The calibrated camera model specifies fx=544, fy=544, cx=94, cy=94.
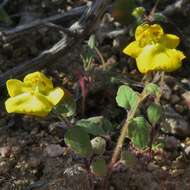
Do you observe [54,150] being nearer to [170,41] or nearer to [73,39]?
[73,39]

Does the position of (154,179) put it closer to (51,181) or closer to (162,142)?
(162,142)

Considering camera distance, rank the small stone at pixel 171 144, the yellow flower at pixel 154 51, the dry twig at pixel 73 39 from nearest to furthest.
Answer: the yellow flower at pixel 154 51
the small stone at pixel 171 144
the dry twig at pixel 73 39

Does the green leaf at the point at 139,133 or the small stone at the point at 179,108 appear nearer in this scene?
the green leaf at the point at 139,133

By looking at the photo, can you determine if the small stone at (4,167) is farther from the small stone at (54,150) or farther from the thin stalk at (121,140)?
the thin stalk at (121,140)

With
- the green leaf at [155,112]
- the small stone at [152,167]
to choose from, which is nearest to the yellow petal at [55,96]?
the green leaf at [155,112]

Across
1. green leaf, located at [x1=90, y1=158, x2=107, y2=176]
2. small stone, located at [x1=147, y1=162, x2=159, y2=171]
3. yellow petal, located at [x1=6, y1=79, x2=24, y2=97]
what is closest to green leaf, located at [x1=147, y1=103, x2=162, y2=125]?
green leaf, located at [x1=90, y1=158, x2=107, y2=176]

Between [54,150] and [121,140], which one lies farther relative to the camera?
[54,150]

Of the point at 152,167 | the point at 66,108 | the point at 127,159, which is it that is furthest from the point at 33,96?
the point at 152,167
